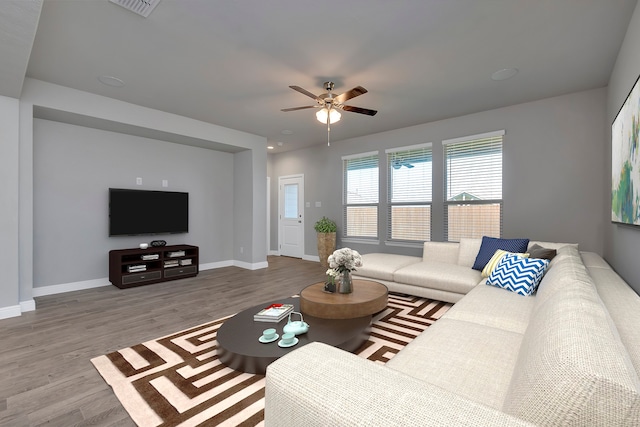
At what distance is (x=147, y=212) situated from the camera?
486 cm

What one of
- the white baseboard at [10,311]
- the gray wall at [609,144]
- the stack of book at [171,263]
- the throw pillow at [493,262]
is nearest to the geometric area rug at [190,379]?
the throw pillow at [493,262]

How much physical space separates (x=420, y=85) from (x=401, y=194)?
7.55 ft

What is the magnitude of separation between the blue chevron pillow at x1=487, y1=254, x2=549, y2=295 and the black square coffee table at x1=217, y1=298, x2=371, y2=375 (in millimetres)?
1301

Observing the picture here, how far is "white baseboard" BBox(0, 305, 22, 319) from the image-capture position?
312 cm

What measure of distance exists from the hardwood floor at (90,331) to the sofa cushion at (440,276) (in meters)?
1.57

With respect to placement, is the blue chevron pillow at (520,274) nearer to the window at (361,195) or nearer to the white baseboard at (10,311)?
the window at (361,195)

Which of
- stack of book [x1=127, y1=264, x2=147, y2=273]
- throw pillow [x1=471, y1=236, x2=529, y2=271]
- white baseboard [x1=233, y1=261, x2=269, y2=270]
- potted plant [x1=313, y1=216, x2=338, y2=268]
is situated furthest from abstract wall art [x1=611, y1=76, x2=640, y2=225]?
stack of book [x1=127, y1=264, x2=147, y2=273]

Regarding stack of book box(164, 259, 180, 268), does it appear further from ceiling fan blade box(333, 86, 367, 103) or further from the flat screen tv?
ceiling fan blade box(333, 86, 367, 103)

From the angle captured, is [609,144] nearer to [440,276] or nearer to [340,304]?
[440,276]

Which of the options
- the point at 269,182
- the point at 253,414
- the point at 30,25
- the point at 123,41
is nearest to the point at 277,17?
the point at 123,41

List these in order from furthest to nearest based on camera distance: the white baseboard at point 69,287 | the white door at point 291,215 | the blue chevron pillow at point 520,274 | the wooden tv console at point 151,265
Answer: the white door at point 291,215, the wooden tv console at point 151,265, the white baseboard at point 69,287, the blue chevron pillow at point 520,274

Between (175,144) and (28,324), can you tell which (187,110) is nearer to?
(175,144)

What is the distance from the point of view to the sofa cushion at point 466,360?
122 cm

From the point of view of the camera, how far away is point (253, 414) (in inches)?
65.1
